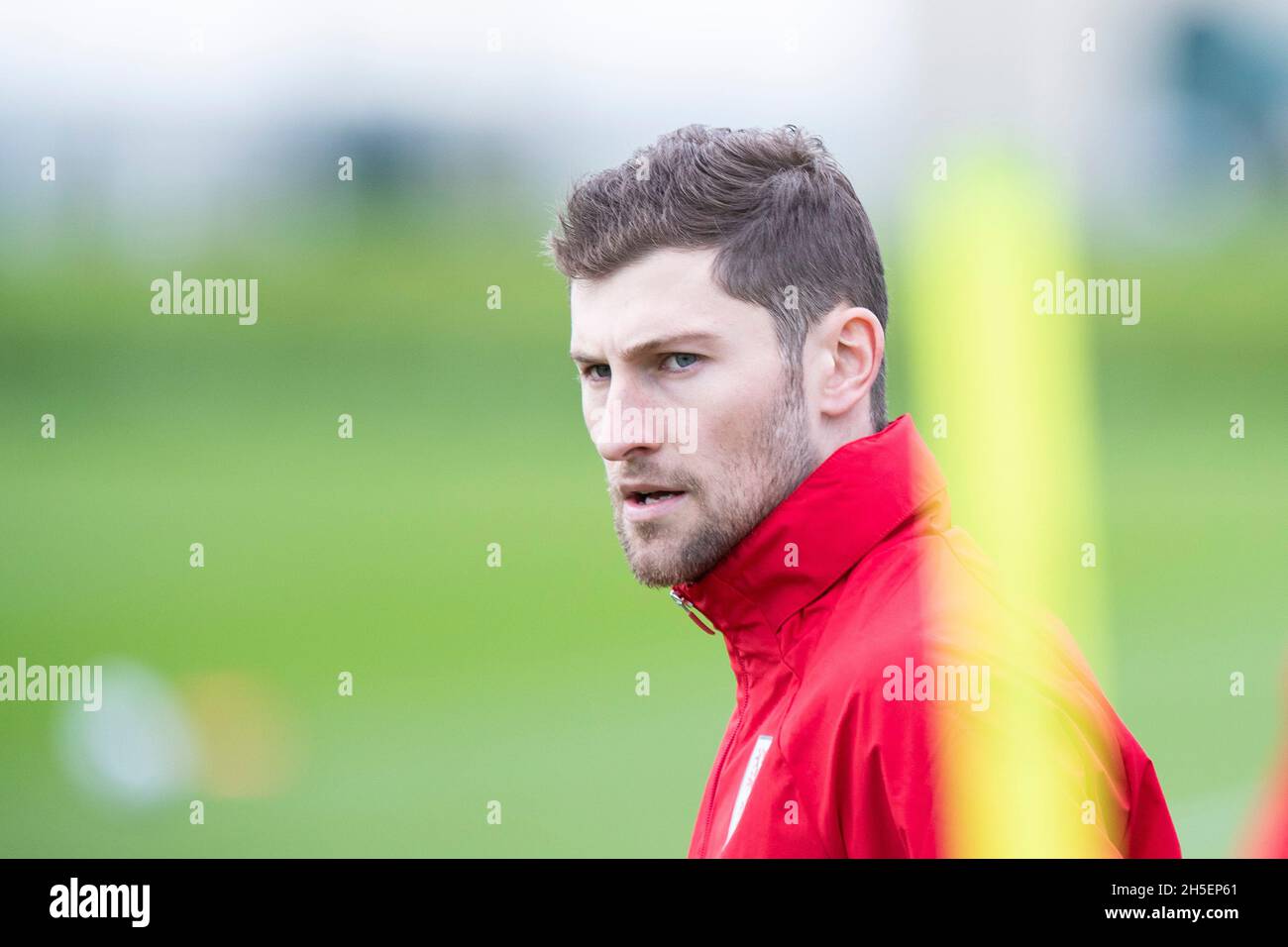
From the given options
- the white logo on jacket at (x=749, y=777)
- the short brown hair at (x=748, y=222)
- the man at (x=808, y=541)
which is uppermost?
the short brown hair at (x=748, y=222)

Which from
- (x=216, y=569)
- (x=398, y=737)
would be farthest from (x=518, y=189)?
(x=398, y=737)

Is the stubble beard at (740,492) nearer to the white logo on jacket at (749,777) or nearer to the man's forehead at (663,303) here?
the man's forehead at (663,303)

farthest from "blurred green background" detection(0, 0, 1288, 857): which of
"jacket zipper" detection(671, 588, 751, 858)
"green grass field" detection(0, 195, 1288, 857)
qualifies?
"jacket zipper" detection(671, 588, 751, 858)

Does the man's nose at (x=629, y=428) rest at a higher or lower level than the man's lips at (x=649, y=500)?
higher

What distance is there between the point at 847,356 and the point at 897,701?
0.87 m

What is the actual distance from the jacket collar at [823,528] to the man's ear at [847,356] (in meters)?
0.14

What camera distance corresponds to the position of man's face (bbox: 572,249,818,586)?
2.71 meters

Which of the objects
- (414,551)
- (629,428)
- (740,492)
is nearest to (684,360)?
(629,428)

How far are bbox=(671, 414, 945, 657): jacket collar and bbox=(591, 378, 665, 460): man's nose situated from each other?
269 millimetres

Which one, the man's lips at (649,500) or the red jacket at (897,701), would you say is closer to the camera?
the red jacket at (897,701)

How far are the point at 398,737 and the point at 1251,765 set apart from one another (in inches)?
362

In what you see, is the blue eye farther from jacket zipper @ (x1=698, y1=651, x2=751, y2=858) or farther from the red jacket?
jacket zipper @ (x1=698, y1=651, x2=751, y2=858)

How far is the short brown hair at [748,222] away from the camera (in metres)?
2.76

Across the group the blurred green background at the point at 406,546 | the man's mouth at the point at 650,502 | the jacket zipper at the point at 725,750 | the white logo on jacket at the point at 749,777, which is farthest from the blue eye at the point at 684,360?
the blurred green background at the point at 406,546
